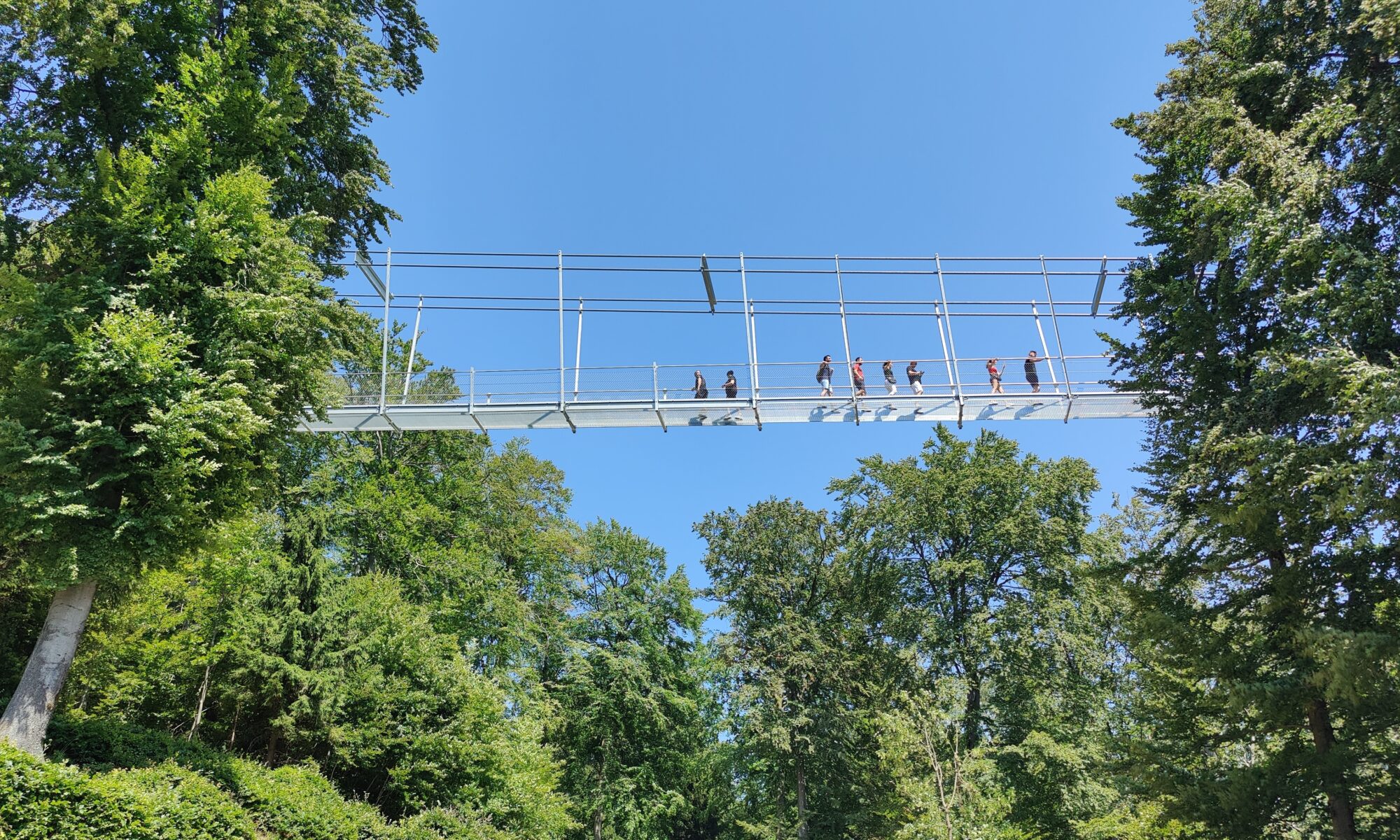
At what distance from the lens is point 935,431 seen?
27203 millimetres

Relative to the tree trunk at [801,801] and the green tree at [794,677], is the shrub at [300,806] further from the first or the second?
Result: the tree trunk at [801,801]

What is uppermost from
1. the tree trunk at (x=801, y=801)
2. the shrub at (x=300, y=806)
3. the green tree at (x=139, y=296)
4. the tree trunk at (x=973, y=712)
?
the green tree at (x=139, y=296)

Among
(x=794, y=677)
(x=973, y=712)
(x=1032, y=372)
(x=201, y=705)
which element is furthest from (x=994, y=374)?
(x=201, y=705)

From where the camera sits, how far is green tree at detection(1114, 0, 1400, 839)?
9984 mm

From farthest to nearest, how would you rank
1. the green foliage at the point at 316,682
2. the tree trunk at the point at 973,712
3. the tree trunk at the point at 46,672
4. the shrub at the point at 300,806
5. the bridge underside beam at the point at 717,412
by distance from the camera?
1. the tree trunk at the point at 973,712
2. the bridge underside beam at the point at 717,412
3. the green foliage at the point at 316,682
4. the shrub at the point at 300,806
5. the tree trunk at the point at 46,672

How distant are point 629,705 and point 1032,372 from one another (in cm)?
1808

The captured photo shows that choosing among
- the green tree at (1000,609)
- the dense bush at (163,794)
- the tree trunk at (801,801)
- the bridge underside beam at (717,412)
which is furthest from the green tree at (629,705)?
the bridge underside beam at (717,412)

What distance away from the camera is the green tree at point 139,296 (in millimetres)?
9250

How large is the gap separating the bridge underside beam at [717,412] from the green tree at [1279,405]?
2.48 m

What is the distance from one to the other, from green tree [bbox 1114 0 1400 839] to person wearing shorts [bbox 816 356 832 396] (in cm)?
542

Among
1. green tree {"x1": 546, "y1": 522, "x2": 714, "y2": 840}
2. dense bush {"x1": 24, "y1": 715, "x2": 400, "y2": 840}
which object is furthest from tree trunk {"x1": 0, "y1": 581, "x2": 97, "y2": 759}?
green tree {"x1": 546, "y1": 522, "x2": 714, "y2": 840}

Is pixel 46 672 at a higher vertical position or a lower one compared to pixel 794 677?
lower

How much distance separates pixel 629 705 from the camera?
1117 inches

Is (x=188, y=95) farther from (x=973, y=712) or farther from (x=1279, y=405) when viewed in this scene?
(x=973, y=712)
